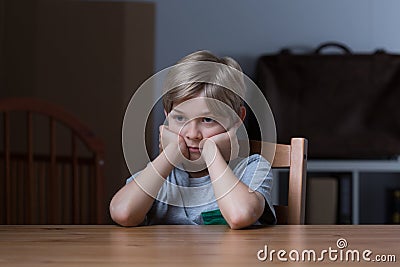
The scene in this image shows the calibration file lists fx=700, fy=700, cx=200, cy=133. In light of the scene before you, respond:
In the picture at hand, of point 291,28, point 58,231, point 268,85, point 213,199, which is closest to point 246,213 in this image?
point 213,199

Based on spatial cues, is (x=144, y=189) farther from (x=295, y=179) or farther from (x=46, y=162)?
(x=46, y=162)

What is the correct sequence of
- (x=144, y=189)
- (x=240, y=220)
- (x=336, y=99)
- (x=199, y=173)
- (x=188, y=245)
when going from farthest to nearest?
(x=336, y=99) → (x=199, y=173) → (x=144, y=189) → (x=240, y=220) → (x=188, y=245)

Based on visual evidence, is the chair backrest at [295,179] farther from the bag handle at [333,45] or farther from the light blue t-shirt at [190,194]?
the bag handle at [333,45]

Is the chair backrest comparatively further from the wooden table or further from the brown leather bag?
the brown leather bag

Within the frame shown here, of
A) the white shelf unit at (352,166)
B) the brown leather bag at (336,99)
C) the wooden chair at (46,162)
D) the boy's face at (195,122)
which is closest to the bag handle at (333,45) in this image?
the brown leather bag at (336,99)

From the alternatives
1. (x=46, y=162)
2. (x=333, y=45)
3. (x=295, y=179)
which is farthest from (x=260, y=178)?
(x=333, y=45)

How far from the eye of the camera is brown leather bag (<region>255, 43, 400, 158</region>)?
319cm

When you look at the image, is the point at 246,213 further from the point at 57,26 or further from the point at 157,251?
the point at 57,26

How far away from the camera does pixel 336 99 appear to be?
10.6ft

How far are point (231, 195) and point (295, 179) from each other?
0.48 ft

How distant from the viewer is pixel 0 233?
999 millimetres

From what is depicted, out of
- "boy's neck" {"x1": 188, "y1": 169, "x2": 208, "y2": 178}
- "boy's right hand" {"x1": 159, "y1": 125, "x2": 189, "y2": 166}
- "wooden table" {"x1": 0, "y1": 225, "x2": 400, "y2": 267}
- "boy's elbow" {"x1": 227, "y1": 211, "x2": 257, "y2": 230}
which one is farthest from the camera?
"boy's neck" {"x1": 188, "y1": 169, "x2": 208, "y2": 178}

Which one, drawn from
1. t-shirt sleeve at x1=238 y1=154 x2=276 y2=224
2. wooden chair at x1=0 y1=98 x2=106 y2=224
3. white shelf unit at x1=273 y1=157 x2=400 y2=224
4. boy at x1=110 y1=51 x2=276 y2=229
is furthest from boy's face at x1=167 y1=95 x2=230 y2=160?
white shelf unit at x1=273 y1=157 x2=400 y2=224

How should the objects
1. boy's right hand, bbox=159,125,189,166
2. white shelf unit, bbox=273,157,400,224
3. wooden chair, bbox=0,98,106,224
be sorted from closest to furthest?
boy's right hand, bbox=159,125,189,166 < wooden chair, bbox=0,98,106,224 < white shelf unit, bbox=273,157,400,224
